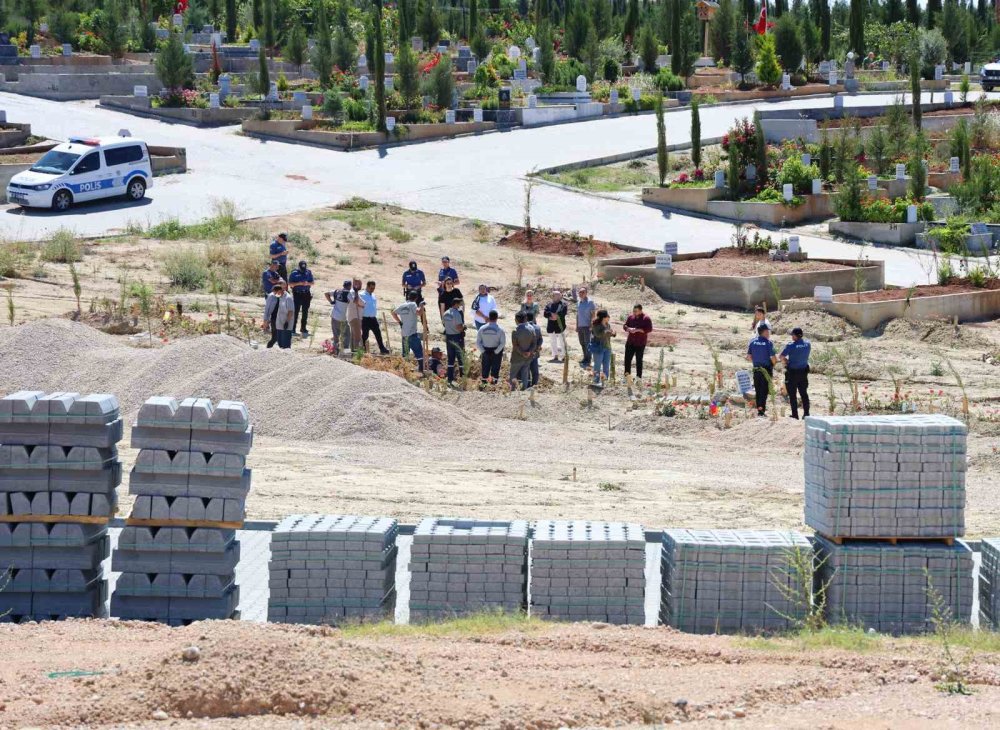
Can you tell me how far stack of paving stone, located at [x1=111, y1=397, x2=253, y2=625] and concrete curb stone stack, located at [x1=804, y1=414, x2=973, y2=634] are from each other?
4.36 meters

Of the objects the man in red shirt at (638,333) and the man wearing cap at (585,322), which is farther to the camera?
the man wearing cap at (585,322)

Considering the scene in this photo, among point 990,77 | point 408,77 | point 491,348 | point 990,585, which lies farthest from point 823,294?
point 990,77

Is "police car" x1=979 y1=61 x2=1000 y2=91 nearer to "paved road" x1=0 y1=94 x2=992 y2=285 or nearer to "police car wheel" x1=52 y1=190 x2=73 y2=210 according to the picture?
"paved road" x1=0 y1=94 x2=992 y2=285

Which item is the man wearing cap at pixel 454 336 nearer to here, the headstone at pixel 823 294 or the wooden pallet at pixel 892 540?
the headstone at pixel 823 294

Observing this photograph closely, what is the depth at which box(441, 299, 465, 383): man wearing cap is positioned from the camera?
809 inches

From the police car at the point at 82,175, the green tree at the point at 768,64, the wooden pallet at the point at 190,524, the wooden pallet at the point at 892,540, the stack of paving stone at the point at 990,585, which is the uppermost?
the green tree at the point at 768,64

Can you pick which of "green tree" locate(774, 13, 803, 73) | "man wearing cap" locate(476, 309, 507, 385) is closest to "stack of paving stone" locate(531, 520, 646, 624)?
"man wearing cap" locate(476, 309, 507, 385)

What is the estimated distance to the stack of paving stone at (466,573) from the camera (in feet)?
36.8

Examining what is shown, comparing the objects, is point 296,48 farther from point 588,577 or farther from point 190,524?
point 588,577

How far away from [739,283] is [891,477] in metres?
17.3

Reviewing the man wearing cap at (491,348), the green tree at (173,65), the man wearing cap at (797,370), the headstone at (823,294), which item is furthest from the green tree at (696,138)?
the man wearing cap at (797,370)

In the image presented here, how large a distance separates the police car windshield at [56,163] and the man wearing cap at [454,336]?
14.9 m

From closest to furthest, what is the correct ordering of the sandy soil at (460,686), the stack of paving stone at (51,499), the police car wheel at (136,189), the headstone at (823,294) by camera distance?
the sandy soil at (460,686) → the stack of paving stone at (51,499) → the headstone at (823,294) → the police car wheel at (136,189)

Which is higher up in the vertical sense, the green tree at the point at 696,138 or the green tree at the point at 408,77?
the green tree at the point at 408,77
